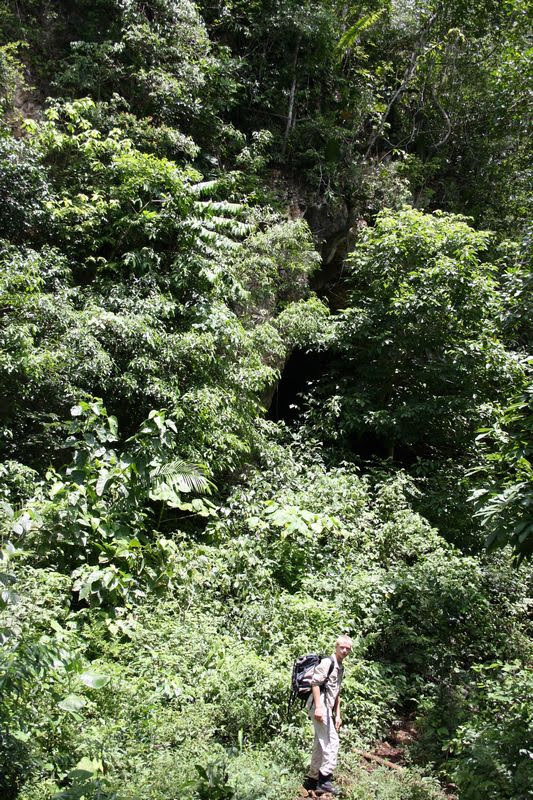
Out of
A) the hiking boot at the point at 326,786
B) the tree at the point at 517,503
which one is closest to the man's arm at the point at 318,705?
the hiking boot at the point at 326,786

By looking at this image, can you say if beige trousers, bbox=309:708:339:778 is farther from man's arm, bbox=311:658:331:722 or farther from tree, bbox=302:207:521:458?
tree, bbox=302:207:521:458

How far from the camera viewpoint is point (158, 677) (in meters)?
5.00

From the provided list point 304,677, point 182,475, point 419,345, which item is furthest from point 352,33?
point 304,677

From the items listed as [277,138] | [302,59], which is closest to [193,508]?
[277,138]

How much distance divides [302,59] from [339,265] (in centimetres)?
484

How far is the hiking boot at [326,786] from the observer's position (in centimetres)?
447

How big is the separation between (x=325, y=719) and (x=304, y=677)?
35 cm

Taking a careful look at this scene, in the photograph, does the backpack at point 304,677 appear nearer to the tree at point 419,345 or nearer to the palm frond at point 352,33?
the tree at point 419,345

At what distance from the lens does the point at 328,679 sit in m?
4.71

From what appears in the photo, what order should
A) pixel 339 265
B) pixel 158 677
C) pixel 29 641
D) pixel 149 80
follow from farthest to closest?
pixel 339 265, pixel 149 80, pixel 158 677, pixel 29 641

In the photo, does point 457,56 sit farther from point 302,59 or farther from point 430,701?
point 430,701

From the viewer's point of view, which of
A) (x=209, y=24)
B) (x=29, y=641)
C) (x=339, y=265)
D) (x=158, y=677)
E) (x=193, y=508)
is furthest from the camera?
(x=339, y=265)

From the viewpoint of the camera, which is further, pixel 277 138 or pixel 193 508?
pixel 277 138

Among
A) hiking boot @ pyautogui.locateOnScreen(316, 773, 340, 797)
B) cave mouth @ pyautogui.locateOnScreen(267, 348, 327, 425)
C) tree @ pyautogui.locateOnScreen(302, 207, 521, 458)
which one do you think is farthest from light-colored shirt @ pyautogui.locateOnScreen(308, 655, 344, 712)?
cave mouth @ pyautogui.locateOnScreen(267, 348, 327, 425)
